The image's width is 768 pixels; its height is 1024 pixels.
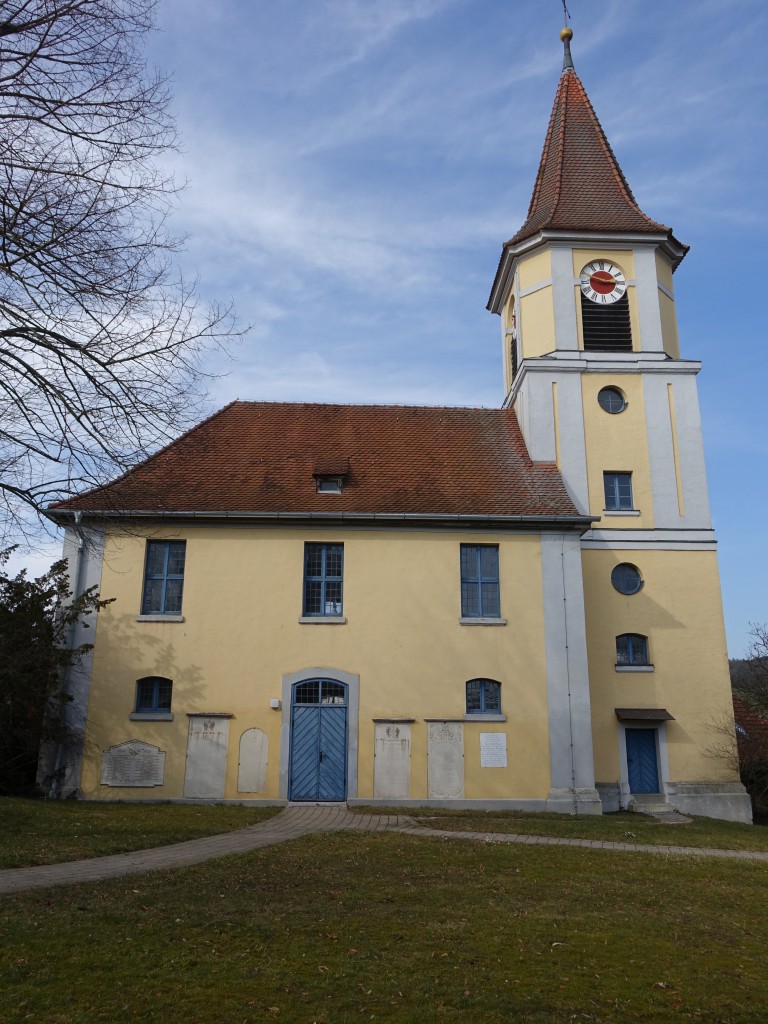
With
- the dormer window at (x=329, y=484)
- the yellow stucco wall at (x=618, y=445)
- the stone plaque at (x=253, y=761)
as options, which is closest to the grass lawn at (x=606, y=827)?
the stone plaque at (x=253, y=761)

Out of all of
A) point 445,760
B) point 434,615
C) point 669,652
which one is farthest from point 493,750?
point 669,652

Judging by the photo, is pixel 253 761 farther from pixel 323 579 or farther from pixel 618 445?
pixel 618 445

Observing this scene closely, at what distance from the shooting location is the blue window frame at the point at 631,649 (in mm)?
19797

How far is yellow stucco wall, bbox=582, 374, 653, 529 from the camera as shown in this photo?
2070cm

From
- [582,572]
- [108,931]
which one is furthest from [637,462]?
[108,931]

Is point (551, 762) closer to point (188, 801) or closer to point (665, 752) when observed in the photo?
point (665, 752)

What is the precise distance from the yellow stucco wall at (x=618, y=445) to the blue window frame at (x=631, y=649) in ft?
9.12

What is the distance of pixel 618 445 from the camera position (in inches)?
837

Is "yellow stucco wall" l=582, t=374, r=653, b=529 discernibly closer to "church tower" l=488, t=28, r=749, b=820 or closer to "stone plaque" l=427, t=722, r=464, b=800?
"church tower" l=488, t=28, r=749, b=820

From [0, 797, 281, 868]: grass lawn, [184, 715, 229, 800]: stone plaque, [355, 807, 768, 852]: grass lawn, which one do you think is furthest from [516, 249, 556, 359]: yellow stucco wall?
[0, 797, 281, 868]: grass lawn

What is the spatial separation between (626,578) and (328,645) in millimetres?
7719

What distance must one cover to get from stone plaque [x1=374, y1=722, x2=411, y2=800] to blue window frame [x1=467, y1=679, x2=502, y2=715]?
1.54m

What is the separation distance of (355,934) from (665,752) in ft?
46.4

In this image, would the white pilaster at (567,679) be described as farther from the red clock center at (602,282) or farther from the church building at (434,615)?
the red clock center at (602,282)
